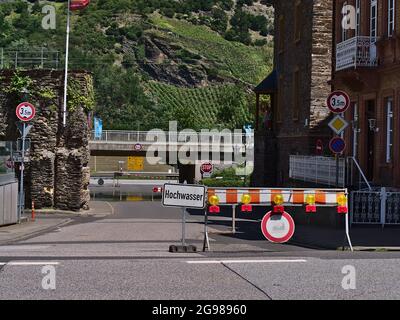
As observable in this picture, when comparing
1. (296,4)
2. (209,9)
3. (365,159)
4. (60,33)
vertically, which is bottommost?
(365,159)

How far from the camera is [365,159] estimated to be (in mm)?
28562

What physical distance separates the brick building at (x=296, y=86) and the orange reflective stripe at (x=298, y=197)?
2009 centimetres

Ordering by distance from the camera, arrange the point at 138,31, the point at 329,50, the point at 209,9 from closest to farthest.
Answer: the point at 329,50 < the point at 138,31 < the point at 209,9

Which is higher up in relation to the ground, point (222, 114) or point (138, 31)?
A: point (138, 31)

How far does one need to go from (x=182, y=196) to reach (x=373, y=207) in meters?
9.86

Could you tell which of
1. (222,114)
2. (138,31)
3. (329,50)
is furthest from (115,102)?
(329,50)

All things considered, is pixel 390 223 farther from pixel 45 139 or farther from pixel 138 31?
pixel 138 31

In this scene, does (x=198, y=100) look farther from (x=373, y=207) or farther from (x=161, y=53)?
(x=373, y=207)

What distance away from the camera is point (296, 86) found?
127 ft

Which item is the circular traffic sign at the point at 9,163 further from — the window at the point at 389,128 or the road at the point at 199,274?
the road at the point at 199,274

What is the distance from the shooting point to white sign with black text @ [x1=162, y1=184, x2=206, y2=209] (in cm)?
1481

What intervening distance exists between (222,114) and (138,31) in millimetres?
66369

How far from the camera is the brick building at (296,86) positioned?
35250 mm
